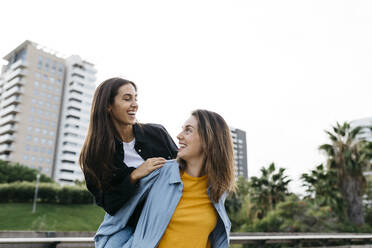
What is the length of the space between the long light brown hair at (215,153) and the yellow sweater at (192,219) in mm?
79

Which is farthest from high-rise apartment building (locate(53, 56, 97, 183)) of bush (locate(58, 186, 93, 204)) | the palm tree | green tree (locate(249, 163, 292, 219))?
the palm tree

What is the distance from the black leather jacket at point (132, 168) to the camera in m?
2.04

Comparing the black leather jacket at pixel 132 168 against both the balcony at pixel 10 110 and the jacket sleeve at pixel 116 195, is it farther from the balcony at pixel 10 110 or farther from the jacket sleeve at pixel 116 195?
the balcony at pixel 10 110

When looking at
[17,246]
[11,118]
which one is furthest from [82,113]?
[17,246]

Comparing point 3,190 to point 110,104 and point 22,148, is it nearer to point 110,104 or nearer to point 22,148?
point 22,148

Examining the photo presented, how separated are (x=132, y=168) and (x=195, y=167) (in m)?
0.46

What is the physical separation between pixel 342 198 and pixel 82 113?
66641 millimetres

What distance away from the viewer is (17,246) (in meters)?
3.98

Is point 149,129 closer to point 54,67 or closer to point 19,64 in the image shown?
point 19,64

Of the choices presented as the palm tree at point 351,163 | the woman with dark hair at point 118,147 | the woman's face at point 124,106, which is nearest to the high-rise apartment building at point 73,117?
the palm tree at point 351,163

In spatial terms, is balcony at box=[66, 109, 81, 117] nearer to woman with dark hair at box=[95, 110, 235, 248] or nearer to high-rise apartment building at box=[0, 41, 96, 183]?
high-rise apartment building at box=[0, 41, 96, 183]

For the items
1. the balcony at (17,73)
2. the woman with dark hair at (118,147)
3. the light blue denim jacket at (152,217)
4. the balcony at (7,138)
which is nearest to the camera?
the light blue denim jacket at (152,217)

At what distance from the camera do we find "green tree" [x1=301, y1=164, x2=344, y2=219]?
64.2ft

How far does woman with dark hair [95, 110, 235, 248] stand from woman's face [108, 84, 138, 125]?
471 millimetres
